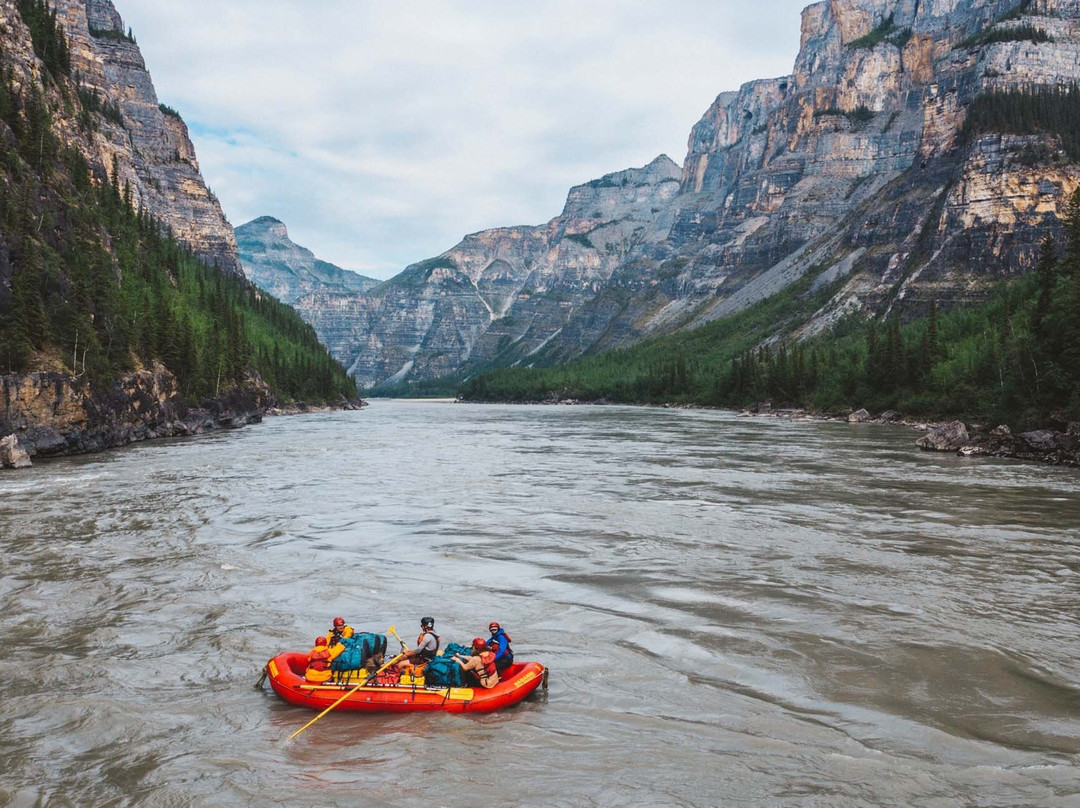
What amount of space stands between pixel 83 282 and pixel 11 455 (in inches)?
1035

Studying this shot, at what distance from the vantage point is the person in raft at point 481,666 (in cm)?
1488

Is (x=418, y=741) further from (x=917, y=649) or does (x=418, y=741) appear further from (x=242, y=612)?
(x=917, y=649)

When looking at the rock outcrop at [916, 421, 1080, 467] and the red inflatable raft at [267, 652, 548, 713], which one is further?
the rock outcrop at [916, 421, 1080, 467]

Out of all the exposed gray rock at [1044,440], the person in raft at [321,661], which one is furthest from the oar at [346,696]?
the exposed gray rock at [1044,440]

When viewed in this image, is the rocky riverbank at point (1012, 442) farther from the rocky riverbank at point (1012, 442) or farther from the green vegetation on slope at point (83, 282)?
the green vegetation on slope at point (83, 282)

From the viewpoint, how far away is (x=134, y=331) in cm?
7575

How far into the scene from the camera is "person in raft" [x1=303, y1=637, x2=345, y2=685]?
14.8 m

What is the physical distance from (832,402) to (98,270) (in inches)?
3844

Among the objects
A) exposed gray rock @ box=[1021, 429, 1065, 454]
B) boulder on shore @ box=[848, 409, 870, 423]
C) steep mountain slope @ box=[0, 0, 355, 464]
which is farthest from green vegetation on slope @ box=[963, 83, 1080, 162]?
steep mountain slope @ box=[0, 0, 355, 464]

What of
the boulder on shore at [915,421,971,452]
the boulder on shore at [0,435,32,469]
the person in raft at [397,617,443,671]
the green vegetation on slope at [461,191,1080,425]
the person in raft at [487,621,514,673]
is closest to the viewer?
the person in raft at [487,621,514,673]

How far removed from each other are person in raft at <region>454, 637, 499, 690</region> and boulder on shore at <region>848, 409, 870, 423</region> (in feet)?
310

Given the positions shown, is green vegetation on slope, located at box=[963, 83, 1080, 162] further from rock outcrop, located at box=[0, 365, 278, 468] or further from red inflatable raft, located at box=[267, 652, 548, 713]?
red inflatable raft, located at box=[267, 652, 548, 713]

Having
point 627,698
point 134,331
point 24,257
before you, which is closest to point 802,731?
point 627,698

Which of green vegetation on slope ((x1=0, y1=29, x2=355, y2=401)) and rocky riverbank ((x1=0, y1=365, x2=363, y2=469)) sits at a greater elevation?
green vegetation on slope ((x1=0, y1=29, x2=355, y2=401))
